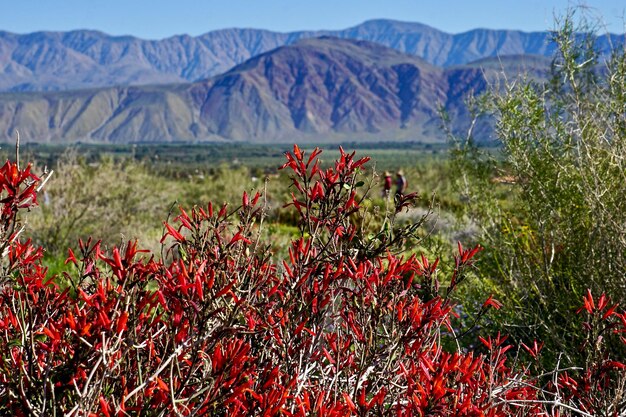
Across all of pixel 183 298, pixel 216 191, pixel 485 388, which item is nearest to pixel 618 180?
pixel 485 388

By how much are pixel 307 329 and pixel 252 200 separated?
1.64 ft

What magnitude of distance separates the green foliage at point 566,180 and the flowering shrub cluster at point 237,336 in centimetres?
201

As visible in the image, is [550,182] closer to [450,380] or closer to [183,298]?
[450,380]

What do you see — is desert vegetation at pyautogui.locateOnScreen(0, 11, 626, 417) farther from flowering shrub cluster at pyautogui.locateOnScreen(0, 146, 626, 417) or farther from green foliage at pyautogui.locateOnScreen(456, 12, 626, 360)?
green foliage at pyautogui.locateOnScreen(456, 12, 626, 360)

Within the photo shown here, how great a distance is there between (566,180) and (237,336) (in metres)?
3.24

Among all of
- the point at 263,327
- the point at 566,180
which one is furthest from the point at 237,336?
the point at 566,180

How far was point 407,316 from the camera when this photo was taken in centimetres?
207

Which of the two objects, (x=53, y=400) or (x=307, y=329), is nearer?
(x=53, y=400)

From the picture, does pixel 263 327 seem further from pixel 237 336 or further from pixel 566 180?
pixel 566 180

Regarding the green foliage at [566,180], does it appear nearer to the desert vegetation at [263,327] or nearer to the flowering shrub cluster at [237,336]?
the desert vegetation at [263,327]

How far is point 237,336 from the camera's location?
7.50 ft

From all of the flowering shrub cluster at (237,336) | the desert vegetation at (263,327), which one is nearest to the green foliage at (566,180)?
the desert vegetation at (263,327)

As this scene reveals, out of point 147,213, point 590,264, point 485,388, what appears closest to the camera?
point 485,388

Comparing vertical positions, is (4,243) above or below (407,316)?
above
